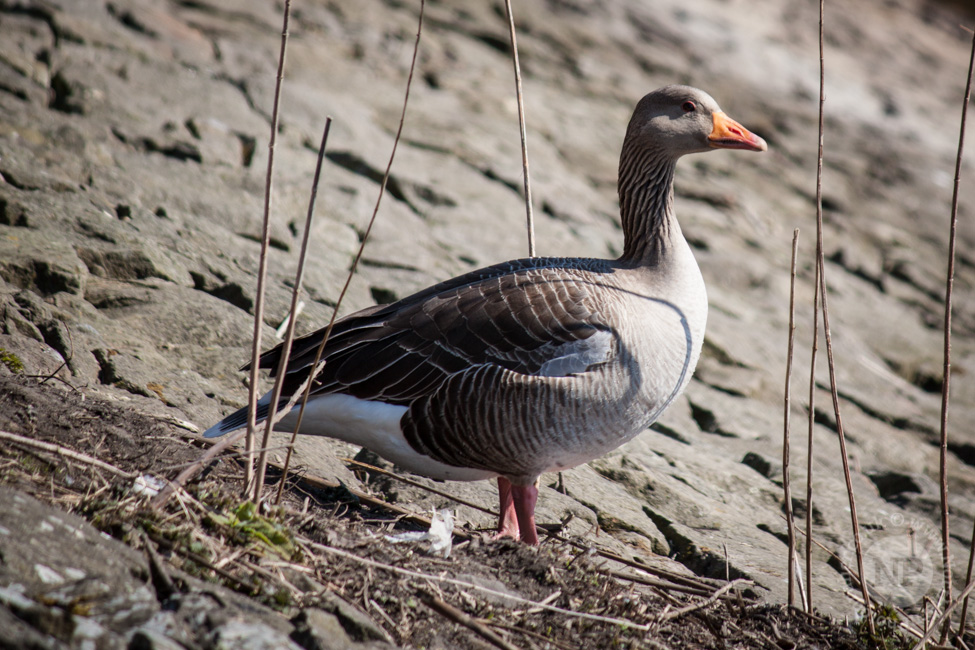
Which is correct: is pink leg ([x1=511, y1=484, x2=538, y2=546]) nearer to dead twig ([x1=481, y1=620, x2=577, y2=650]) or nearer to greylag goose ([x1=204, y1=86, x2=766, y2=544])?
greylag goose ([x1=204, y1=86, x2=766, y2=544])

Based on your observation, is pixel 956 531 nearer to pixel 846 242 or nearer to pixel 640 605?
pixel 640 605

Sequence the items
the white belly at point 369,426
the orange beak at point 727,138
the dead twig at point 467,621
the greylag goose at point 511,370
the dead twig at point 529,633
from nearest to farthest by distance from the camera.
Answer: the dead twig at point 467,621 → the dead twig at point 529,633 → the greylag goose at point 511,370 → the white belly at point 369,426 → the orange beak at point 727,138

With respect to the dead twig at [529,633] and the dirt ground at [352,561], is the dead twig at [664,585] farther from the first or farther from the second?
the dead twig at [529,633]

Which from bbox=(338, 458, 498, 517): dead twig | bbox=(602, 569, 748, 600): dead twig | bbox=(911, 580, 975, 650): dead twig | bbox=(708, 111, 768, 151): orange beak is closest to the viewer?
bbox=(911, 580, 975, 650): dead twig

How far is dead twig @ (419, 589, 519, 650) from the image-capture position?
9.61 feet

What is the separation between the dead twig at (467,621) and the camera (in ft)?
9.61

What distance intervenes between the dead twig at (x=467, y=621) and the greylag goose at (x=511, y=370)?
1198 millimetres

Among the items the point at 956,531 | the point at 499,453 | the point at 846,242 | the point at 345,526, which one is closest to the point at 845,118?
the point at 846,242

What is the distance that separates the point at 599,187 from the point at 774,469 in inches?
196

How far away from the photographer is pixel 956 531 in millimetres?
6285

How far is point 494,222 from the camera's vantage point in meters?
8.38

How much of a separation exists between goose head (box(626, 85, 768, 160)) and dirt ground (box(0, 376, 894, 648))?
7.96 feet

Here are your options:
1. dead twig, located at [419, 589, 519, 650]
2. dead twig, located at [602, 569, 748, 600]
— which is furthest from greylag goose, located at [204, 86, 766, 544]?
dead twig, located at [419, 589, 519, 650]

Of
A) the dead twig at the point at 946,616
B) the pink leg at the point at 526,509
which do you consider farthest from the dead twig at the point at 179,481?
the dead twig at the point at 946,616
